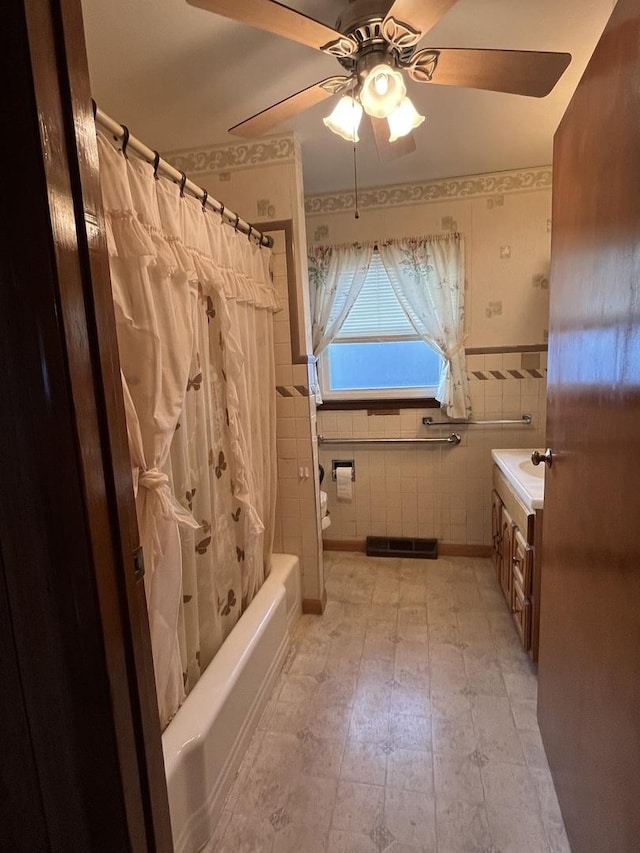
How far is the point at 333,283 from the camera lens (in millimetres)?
2969

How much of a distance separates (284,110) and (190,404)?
3.40 ft

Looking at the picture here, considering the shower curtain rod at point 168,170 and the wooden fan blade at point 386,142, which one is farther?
the wooden fan blade at point 386,142

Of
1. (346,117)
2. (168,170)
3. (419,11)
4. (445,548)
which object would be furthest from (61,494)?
(445,548)

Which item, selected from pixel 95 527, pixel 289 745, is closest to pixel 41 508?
pixel 95 527

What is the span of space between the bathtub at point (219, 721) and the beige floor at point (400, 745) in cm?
7

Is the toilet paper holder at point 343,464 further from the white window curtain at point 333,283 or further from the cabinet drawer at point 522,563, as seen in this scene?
the cabinet drawer at point 522,563

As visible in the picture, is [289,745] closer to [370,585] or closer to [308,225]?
[370,585]

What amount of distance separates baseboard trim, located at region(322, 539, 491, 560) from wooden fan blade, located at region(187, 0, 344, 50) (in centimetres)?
280

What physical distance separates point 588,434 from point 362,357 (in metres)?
2.14

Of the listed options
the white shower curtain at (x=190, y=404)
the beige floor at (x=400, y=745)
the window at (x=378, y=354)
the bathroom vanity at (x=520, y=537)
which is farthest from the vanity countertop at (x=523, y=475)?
the white shower curtain at (x=190, y=404)

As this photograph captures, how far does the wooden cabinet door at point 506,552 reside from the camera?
228 centimetres

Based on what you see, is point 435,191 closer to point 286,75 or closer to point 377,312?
point 377,312

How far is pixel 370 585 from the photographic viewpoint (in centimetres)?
280

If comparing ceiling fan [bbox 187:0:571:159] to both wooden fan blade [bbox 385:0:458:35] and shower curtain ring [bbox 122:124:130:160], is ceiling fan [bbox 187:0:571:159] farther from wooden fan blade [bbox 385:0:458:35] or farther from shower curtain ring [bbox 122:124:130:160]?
shower curtain ring [bbox 122:124:130:160]
